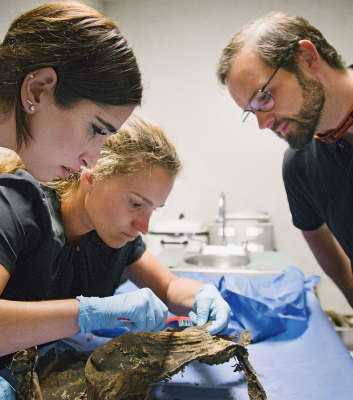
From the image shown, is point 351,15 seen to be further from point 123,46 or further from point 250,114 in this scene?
point 123,46

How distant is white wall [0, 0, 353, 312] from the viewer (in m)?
3.26

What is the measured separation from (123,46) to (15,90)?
0.30 metres

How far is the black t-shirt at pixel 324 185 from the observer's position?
149cm

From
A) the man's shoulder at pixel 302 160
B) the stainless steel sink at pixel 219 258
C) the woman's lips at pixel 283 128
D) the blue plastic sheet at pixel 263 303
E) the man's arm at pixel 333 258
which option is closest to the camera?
the blue plastic sheet at pixel 263 303

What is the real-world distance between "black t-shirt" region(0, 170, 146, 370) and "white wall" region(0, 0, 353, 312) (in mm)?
2188

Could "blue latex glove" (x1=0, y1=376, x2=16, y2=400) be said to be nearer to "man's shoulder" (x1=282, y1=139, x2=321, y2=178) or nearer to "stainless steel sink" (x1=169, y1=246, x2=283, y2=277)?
"stainless steel sink" (x1=169, y1=246, x2=283, y2=277)

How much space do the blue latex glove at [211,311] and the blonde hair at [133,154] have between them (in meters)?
0.52

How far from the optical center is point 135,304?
3.19 ft

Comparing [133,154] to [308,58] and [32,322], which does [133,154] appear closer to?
[32,322]

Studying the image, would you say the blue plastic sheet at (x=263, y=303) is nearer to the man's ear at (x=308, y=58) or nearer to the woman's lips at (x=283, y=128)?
the woman's lips at (x=283, y=128)

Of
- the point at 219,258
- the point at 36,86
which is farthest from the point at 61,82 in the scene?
the point at 219,258

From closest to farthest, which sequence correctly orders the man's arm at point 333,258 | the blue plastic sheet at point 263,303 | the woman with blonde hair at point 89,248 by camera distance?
the woman with blonde hair at point 89,248, the blue plastic sheet at point 263,303, the man's arm at point 333,258

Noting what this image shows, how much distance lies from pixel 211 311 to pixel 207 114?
8.41 feet

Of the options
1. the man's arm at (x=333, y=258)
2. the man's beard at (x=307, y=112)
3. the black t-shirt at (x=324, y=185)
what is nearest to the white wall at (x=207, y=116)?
the man's arm at (x=333, y=258)
